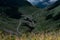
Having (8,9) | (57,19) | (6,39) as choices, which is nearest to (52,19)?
(57,19)

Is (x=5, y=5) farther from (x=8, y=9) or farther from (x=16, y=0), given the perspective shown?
(x=16, y=0)

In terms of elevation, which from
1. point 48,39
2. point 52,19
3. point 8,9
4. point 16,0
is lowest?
point 48,39

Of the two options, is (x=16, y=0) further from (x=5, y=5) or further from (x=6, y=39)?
(x=6, y=39)

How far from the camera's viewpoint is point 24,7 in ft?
256

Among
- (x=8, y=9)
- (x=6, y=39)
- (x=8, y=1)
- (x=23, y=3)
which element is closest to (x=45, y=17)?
(x=6, y=39)

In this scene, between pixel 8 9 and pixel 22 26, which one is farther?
pixel 8 9

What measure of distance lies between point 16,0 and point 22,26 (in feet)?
183

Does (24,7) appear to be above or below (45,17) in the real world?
above

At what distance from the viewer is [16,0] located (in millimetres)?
89312

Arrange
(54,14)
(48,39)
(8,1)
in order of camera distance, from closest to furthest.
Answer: (48,39)
(54,14)
(8,1)

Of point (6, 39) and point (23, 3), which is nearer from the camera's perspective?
point (6, 39)

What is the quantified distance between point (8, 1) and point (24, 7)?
17.6 ft

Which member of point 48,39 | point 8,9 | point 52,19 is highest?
point 8,9

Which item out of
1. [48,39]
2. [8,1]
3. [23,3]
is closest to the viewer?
[48,39]
